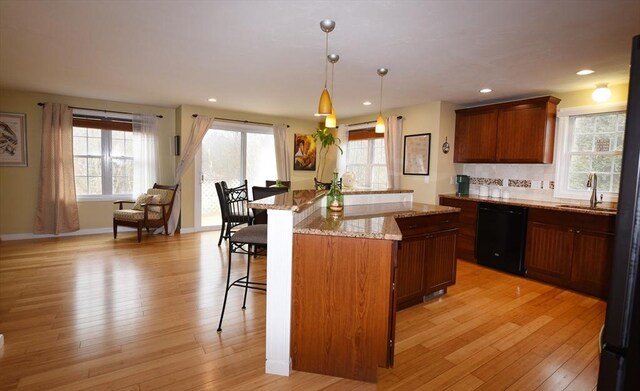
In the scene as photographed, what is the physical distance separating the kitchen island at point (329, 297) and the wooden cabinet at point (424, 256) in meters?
0.86

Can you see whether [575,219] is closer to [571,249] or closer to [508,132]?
[571,249]

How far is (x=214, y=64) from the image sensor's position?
3.50m

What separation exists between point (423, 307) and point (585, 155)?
2.99 metres

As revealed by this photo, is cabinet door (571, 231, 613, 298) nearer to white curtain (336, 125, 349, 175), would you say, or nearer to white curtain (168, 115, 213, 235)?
white curtain (336, 125, 349, 175)

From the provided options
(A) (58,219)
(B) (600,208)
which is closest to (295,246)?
(B) (600,208)

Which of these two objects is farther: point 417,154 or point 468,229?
point 417,154

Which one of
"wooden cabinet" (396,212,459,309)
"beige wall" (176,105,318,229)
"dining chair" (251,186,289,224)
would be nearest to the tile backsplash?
"wooden cabinet" (396,212,459,309)

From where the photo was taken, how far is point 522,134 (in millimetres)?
4375

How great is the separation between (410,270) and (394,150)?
3.18m

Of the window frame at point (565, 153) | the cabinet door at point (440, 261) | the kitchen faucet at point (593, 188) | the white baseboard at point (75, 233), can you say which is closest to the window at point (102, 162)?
the white baseboard at point (75, 233)

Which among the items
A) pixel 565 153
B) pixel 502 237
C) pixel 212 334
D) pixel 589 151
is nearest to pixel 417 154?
pixel 502 237

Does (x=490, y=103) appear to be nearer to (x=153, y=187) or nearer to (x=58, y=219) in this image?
(x=153, y=187)

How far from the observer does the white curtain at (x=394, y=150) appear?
564 cm

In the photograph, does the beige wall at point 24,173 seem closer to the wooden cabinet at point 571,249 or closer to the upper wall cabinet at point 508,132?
the upper wall cabinet at point 508,132
